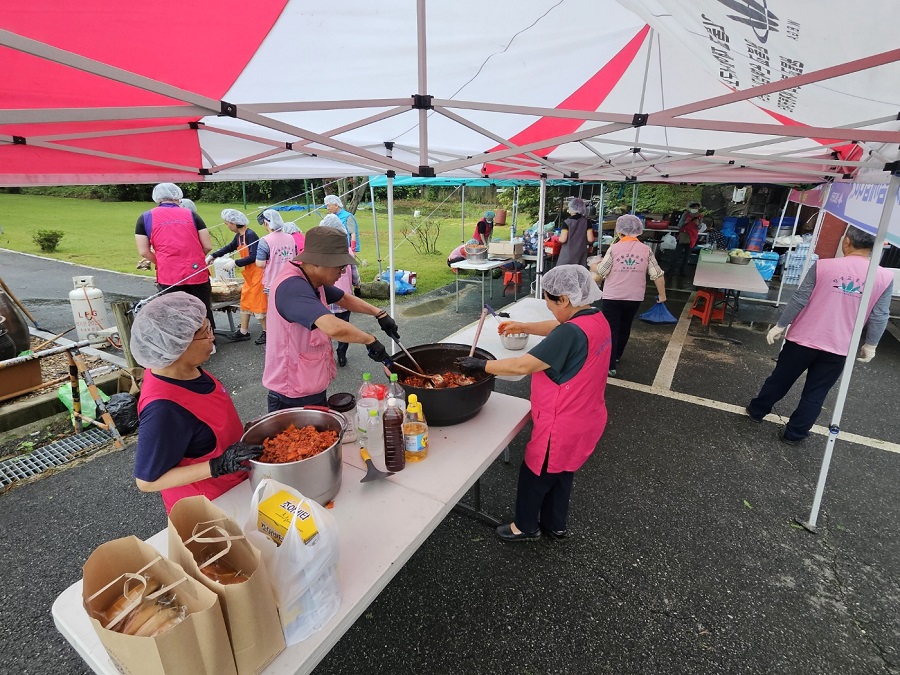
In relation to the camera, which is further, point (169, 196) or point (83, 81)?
point (169, 196)

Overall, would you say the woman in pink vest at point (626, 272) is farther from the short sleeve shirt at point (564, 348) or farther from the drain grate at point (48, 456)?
the drain grate at point (48, 456)

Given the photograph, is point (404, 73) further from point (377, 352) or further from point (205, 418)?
point (205, 418)

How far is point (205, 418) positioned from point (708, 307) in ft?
24.7

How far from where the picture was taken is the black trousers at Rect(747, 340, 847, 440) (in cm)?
357

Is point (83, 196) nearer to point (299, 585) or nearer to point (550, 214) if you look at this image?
point (550, 214)

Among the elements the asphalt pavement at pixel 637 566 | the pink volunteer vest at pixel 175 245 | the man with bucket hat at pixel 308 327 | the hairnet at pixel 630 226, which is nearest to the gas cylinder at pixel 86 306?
the pink volunteer vest at pixel 175 245

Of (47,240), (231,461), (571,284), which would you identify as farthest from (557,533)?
(47,240)

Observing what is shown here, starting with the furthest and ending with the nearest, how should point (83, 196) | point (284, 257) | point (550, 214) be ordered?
point (83, 196), point (550, 214), point (284, 257)

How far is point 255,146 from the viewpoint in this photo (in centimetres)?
376

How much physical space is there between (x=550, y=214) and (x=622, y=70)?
649 inches

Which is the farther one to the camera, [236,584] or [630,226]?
[630,226]

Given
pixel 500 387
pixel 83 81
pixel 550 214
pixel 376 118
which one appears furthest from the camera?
pixel 550 214

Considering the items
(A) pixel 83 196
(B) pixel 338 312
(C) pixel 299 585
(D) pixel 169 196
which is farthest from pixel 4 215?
(C) pixel 299 585

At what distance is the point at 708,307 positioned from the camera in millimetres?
6934
